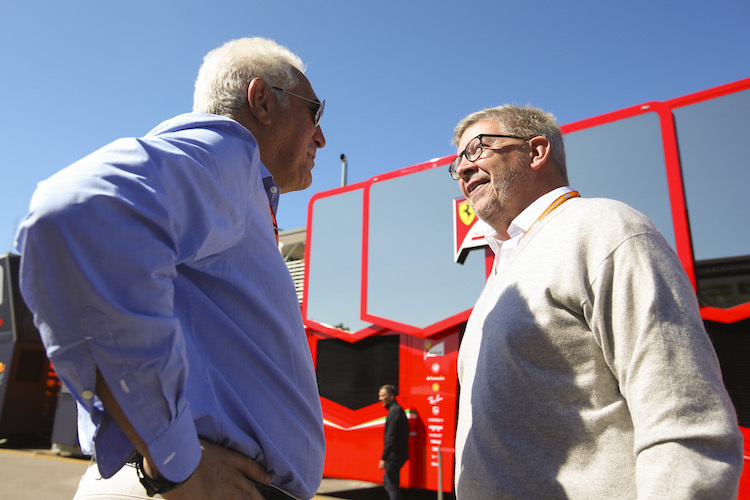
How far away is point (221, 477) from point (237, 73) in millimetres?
970

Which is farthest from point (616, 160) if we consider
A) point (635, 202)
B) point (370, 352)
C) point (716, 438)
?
point (716, 438)

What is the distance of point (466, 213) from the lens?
15.8 feet

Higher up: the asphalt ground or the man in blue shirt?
the man in blue shirt

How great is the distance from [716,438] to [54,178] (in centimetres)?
119

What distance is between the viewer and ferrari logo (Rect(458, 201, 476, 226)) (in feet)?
15.7

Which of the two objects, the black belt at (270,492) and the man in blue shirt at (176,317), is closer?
the man in blue shirt at (176,317)

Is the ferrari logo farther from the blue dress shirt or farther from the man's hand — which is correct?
the man's hand

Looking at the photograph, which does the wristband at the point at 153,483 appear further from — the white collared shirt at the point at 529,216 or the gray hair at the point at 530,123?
the gray hair at the point at 530,123

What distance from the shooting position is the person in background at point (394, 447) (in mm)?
4828

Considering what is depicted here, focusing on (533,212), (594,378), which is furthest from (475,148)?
(594,378)

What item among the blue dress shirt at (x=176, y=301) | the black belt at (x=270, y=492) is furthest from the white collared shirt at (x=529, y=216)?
the black belt at (x=270, y=492)

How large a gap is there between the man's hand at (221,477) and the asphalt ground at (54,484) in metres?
5.02

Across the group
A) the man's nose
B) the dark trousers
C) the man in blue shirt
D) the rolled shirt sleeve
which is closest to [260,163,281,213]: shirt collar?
the man in blue shirt

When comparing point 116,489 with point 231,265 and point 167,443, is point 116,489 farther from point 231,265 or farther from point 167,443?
point 231,265
